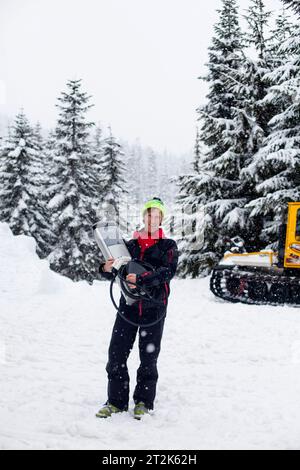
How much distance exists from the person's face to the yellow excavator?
8.19 meters

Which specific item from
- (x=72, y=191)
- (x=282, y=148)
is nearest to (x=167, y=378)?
(x=282, y=148)

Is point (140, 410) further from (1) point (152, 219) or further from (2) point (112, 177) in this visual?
(2) point (112, 177)

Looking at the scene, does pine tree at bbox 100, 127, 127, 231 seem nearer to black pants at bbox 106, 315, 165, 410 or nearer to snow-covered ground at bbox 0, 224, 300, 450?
snow-covered ground at bbox 0, 224, 300, 450

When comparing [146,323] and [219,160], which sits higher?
[219,160]

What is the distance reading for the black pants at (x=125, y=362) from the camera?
4105mm

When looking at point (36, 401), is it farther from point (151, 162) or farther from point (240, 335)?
point (151, 162)

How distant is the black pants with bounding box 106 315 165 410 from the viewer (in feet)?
13.5

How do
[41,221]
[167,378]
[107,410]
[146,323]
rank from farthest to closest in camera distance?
[41,221]
[167,378]
[146,323]
[107,410]

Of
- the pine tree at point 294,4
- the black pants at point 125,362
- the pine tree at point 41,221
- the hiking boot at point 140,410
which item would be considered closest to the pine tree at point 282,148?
the pine tree at point 294,4

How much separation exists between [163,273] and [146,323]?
1.75 feet

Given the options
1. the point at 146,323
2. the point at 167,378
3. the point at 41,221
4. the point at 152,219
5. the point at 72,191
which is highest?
the point at 72,191

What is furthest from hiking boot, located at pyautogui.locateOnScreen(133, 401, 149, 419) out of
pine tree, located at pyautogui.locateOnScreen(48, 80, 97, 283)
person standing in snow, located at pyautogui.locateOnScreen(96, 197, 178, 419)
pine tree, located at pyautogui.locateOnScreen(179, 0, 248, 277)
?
pine tree, located at pyautogui.locateOnScreen(48, 80, 97, 283)

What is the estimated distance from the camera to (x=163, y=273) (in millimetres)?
4082
